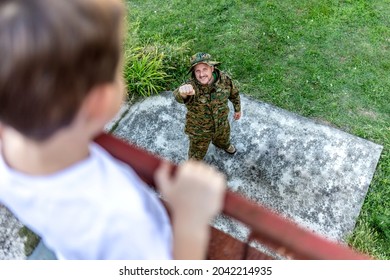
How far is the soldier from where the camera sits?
132 inches

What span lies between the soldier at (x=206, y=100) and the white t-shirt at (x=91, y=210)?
2321mm

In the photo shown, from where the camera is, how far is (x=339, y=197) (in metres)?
3.90

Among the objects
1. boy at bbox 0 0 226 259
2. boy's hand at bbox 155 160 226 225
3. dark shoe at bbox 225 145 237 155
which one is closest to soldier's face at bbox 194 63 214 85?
dark shoe at bbox 225 145 237 155

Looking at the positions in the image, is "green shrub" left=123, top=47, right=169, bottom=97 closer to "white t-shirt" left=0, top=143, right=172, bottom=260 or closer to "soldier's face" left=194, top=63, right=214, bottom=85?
"soldier's face" left=194, top=63, right=214, bottom=85

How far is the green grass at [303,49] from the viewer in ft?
15.0

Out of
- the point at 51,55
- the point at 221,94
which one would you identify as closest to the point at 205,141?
the point at 221,94

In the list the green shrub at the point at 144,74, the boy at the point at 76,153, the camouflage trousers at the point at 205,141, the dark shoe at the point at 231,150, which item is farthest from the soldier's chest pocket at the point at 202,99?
the boy at the point at 76,153

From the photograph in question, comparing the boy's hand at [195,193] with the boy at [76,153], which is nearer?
the boy at [76,153]

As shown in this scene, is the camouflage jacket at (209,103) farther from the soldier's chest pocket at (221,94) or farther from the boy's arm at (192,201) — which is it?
the boy's arm at (192,201)

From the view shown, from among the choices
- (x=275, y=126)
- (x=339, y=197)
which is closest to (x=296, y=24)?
(x=275, y=126)
